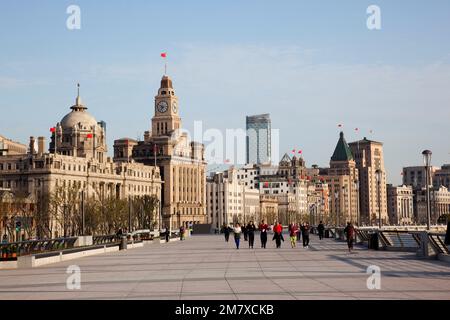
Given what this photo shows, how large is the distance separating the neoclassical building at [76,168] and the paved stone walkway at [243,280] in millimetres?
91166

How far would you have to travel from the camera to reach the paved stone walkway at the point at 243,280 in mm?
21656

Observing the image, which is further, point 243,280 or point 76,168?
point 76,168

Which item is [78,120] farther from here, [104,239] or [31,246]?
[31,246]

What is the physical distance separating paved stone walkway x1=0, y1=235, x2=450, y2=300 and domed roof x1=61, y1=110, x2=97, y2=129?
14487 centimetres

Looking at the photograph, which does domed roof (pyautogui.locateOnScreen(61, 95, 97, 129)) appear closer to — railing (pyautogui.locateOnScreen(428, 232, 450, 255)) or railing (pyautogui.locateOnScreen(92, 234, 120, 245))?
railing (pyautogui.locateOnScreen(92, 234, 120, 245))

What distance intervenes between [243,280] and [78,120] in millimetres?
157548

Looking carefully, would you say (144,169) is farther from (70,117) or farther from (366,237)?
(366,237)

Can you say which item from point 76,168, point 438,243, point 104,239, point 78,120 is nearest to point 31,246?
point 438,243

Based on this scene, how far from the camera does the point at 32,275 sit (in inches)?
1272

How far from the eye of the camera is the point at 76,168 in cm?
15350

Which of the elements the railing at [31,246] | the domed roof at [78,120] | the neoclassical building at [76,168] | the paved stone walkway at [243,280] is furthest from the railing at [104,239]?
the domed roof at [78,120]

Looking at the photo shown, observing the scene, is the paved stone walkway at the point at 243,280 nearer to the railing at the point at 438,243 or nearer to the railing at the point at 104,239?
the railing at the point at 438,243

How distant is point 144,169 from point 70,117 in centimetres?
2018
